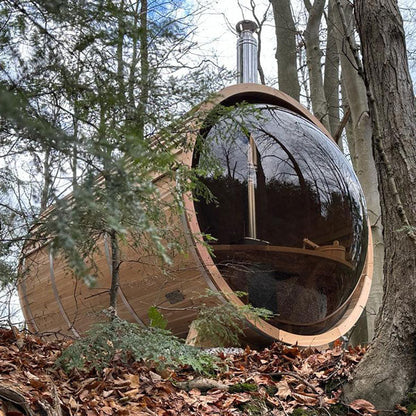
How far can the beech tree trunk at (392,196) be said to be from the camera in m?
2.33

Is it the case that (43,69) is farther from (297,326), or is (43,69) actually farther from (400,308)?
(297,326)

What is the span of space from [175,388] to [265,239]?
1095 mm

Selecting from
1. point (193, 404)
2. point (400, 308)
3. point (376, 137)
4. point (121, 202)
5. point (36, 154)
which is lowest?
point (193, 404)

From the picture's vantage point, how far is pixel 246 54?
4.95 m

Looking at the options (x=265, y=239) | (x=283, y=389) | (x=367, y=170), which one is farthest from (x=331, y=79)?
(x=283, y=389)

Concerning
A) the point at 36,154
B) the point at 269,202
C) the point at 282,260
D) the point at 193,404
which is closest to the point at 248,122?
the point at 269,202

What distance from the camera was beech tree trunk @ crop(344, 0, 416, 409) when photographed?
7.63ft

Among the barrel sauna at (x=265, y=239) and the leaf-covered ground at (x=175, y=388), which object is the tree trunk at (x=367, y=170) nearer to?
the barrel sauna at (x=265, y=239)

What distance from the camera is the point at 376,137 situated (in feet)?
8.55

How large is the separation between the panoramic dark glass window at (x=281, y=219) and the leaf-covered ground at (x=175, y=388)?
0.50 metres

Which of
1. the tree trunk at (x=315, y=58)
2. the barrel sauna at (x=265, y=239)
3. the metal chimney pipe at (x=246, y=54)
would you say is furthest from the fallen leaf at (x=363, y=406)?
the tree trunk at (x=315, y=58)

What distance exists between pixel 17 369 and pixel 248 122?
6.41ft

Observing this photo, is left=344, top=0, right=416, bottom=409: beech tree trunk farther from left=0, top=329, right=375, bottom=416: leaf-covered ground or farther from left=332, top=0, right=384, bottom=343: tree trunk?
left=332, top=0, right=384, bottom=343: tree trunk

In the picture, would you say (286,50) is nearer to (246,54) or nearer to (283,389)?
(246,54)
